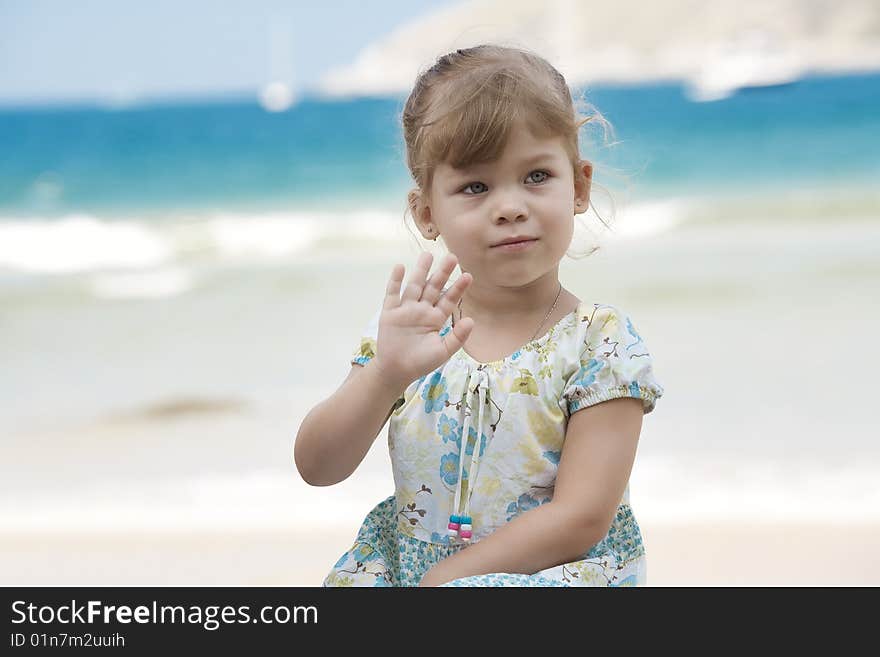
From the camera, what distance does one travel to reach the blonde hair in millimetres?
1867

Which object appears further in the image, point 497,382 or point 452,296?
point 497,382

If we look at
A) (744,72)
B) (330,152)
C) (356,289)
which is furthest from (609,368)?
(744,72)

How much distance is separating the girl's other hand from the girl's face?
10 cm

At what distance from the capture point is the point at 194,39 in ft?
67.2

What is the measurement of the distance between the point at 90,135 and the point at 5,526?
461 inches

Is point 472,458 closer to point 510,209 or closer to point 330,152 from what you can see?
point 510,209

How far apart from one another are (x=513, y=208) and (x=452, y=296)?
0.56ft

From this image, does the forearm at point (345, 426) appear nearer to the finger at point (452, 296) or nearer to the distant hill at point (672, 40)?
the finger at point (452, 296)

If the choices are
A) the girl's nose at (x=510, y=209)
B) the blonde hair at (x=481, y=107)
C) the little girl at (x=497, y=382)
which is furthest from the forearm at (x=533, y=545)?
the blonde hair at (x=481, y=107)

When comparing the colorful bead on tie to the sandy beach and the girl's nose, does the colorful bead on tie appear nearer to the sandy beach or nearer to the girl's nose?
the girl's nose

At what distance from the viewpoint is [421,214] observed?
6.71 ft

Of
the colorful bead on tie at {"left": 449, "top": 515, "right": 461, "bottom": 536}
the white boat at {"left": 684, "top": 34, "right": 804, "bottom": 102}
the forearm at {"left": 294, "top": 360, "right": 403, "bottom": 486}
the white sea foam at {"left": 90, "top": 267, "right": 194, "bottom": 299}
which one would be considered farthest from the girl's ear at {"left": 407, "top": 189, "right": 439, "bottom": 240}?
the white boat at {"left": 684, "top": 34, "right": 804, "bottom": 102}

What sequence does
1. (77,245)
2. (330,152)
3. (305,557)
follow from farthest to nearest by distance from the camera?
(330,152) → (77,245) → (305,557)

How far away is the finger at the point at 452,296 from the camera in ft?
5.73
